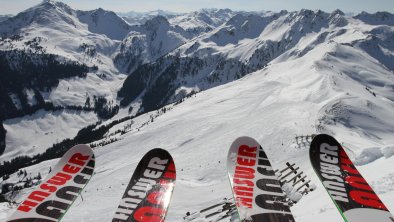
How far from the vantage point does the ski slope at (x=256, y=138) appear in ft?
86.3

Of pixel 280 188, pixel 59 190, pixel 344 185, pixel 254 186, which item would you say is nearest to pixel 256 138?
pixel 280 188

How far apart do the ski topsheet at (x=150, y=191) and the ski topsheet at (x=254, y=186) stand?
3.50 meters

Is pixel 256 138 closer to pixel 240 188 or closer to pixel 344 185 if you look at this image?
pixel 240 188

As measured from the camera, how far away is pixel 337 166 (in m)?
19.7

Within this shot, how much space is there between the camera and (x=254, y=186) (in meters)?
18.5

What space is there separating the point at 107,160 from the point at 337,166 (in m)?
64.9

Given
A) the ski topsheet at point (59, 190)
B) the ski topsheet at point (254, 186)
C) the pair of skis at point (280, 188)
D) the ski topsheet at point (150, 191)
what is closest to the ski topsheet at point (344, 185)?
the pair of skis at point (280, 188)

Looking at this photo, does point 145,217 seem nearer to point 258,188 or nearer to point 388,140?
point 258,188

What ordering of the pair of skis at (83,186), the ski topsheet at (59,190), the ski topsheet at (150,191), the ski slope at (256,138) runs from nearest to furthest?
the ski topsheet at (150,191)
the pair of skis at (83,186)
the ski topsheet at (59,190)
the ski slope at (256,138)

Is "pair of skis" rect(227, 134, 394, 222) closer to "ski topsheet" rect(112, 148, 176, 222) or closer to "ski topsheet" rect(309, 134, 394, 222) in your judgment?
"ski topsheet" rect(309, 134, 394, 222)

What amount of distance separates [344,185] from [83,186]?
1373 centimetres

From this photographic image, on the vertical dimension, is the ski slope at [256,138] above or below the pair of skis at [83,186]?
above

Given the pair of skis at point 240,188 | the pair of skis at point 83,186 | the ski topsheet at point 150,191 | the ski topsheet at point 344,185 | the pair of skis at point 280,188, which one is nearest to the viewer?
the ski topsheet at point 344,185

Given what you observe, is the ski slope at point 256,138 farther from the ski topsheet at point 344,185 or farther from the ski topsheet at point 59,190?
the ski topsheet at point 59,190
